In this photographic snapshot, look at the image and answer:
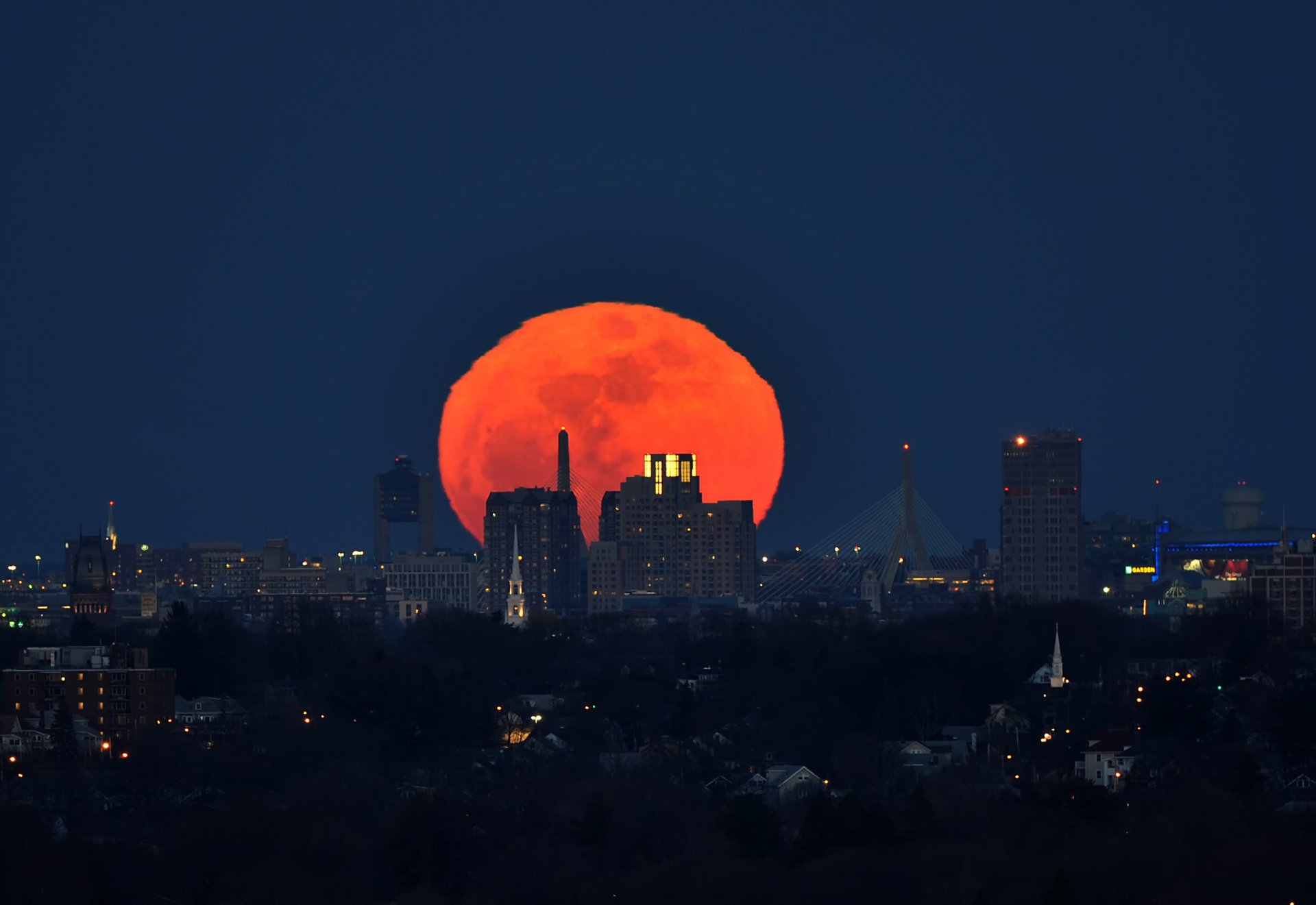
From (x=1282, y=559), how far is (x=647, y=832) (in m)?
83.2

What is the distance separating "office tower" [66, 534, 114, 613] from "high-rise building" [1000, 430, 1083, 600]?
4513cm

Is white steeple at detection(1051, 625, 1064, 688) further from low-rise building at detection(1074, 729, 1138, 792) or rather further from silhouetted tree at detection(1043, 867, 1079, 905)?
silhouetted tree at detection(1043, 867, 1079, 905)

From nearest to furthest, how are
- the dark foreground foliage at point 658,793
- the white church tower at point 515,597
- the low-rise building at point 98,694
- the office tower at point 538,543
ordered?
the dark foreground foliage at point 658,793 < the low-rise building at point 98,694 < the white church tower at point 515,597 < the office tower at point 538,543

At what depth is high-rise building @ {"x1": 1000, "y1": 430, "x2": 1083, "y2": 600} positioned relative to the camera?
179m

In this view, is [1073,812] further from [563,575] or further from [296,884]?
[563,575]

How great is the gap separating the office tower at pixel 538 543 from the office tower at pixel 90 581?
2651 centimetres

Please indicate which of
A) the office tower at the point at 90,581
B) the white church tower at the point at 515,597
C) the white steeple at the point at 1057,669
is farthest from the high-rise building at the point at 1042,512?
the white steeple at the point at 1057,669

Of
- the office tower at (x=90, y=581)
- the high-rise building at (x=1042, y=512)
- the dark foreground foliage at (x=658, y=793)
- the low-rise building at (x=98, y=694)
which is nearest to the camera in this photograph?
the dark foreground foliage at (x=658, y=793)

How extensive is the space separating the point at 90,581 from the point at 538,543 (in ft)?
103

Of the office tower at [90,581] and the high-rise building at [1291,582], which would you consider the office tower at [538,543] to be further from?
the high-rise building at [1291,582]

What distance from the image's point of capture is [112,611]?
173875 millimetres

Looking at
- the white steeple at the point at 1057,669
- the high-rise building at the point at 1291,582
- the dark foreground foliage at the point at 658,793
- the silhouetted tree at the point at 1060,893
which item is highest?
the high-rise building at the point at 1291,582

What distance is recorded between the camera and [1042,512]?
182375mm

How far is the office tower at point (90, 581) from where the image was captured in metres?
168
